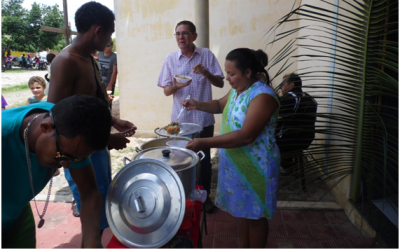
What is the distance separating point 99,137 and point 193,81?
241 cm

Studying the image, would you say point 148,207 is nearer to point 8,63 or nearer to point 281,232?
point 281,232

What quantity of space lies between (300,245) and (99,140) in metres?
2.45

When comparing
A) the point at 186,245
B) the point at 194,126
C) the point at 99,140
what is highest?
the point at 99,140

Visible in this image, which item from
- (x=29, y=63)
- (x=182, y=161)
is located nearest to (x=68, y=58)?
(x=182, y=161)

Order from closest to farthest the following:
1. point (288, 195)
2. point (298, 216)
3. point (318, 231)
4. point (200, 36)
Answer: point (318, 231) → point (298, 216) → point (288, 195) → point (200, 36)

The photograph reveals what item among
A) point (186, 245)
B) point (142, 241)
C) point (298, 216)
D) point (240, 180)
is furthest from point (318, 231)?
point (142, 241)

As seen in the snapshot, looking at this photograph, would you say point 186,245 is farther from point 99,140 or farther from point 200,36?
point 200,36

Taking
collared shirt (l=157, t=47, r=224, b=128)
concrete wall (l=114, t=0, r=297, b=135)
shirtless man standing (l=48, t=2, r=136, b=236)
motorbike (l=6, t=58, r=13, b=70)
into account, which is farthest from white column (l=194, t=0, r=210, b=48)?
motorbike (l=6, t=58, r=13, b=70)

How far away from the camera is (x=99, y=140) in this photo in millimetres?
1260

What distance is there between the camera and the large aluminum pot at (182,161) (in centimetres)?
171

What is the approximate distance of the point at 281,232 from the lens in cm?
312

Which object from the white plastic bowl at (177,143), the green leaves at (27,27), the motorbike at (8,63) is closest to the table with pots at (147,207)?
the white plastic bowl at (177,143)

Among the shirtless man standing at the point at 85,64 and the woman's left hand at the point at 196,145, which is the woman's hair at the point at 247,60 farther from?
the shirtless man standing at the point at 85,64

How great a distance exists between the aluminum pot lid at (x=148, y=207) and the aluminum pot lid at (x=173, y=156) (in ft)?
0.68
